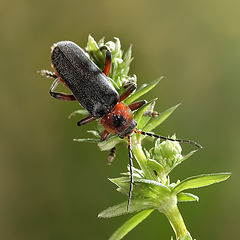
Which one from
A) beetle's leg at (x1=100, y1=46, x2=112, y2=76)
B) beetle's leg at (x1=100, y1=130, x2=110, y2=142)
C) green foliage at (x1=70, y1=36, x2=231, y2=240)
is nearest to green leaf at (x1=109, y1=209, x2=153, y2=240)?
green foliage at (x1=70, y1=36, x2=231, y2=240)

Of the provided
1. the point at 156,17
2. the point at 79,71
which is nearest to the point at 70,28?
the point at 156,17

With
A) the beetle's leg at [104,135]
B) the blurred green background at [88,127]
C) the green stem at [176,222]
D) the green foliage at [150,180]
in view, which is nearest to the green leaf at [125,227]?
the green foliage at [150,180]

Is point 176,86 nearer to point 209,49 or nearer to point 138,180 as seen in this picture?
point 209,49

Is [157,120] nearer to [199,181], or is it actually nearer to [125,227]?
[199,181]

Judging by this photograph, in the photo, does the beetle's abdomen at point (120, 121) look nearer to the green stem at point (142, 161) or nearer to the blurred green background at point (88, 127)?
the green stem at point (142, 161)

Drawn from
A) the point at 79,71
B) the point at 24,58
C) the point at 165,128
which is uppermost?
the point at 79,71

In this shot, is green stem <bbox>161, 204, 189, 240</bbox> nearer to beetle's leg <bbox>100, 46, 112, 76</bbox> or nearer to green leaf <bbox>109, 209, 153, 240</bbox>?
green leaf <bbox>109, 209, 153, 240</bbox>
